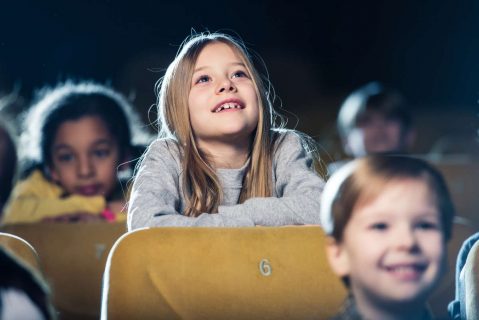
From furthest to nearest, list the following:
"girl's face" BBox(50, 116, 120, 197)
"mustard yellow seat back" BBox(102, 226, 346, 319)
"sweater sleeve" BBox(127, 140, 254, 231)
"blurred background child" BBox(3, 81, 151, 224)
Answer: "girl's face" BBox(50, 116, 120, 197), "blurred background child" BBox(3, 81, 151, 224), "sweater sleeve" BBox(127, 140, 254, 231), "mustard yellow seat back" BBox(102, 226, 346, 319)

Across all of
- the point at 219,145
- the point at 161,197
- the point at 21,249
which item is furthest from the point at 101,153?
the point at 21,249

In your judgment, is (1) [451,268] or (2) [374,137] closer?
(1) [451,268]

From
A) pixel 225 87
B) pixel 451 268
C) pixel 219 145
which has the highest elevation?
pixel 225 87

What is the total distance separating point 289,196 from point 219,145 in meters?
0.23

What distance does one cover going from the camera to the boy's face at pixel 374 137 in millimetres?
3053

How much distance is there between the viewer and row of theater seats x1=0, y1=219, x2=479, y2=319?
3.98 feet

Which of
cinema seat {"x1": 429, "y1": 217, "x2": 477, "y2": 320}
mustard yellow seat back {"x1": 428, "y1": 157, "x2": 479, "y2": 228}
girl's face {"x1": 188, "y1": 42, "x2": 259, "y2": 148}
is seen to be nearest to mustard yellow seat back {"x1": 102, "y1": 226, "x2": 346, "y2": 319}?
cinema seat {"x1": 429, "y1": 217, "x2": 477, "y2": 320}

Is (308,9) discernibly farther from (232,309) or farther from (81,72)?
(232,309)

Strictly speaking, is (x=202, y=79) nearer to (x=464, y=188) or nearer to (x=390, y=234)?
(x=390, y=234)

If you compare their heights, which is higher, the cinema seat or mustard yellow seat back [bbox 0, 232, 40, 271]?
mustard yellow seat back [bbox 0, 232, 40, 271]

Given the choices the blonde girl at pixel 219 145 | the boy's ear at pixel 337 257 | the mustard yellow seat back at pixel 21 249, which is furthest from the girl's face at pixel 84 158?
the boy's ear at pixel 337 257

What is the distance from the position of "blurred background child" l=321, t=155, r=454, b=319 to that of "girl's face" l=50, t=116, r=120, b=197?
1.64m

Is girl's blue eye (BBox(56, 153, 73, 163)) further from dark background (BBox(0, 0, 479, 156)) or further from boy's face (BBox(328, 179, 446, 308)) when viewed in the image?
boy's face (BBox(328, 179, 446, 308))

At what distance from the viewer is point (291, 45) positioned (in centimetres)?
408
